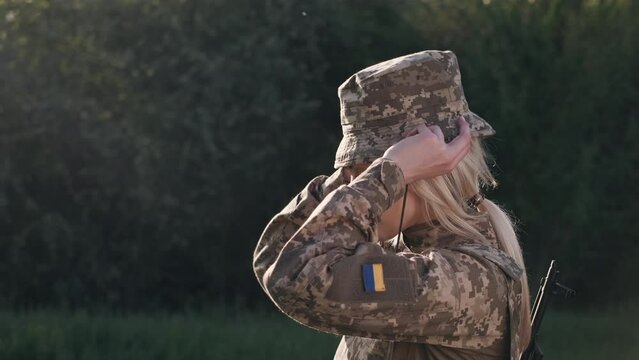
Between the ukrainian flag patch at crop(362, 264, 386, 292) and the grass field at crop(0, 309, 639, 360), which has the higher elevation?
the ukrainian flag patch at crop(362, 264, 386, 292)

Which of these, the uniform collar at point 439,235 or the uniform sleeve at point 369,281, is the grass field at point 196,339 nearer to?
the uniform collar at point 439,235

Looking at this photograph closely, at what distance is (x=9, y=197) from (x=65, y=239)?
62 centimetres

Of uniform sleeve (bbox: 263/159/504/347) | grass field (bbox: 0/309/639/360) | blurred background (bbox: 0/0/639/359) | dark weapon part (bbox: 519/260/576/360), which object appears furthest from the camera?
blurred background (bbox: 0/0/639/359)

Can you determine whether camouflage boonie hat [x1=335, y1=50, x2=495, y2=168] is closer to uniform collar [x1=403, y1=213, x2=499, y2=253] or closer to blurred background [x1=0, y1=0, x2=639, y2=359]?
uniform collar [x1=403, y1=213, x2=499, y2=253]

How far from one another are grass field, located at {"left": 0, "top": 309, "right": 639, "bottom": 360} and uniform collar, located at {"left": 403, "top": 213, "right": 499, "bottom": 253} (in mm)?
5592

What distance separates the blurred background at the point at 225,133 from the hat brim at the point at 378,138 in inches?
316

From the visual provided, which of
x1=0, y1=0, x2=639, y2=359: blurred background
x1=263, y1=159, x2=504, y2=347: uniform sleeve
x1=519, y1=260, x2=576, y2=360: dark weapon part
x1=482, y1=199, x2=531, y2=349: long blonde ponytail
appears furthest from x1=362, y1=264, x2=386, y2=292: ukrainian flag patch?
x1=0, y1=0, x2=639, y2=359: blurred background

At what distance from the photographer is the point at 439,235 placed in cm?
284

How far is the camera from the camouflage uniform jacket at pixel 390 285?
260cm

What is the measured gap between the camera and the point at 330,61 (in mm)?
12023

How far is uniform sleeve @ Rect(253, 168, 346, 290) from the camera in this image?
289cm

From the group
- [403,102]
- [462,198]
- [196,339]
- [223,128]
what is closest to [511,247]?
[462,198]

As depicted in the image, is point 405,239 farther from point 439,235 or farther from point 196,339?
point 196,339

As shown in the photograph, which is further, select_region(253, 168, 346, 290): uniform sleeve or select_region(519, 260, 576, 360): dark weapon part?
select_region(519, 260, 576, 360): dark weapon part
